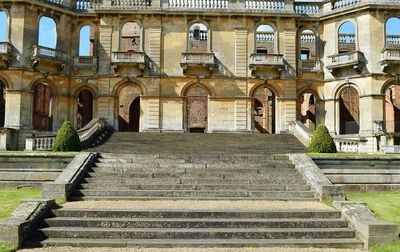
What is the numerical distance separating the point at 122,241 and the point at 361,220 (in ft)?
17.1

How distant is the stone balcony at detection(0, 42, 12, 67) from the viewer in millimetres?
25328

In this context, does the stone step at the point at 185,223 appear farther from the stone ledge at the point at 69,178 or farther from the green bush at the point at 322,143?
the green bush at the point at 322,143

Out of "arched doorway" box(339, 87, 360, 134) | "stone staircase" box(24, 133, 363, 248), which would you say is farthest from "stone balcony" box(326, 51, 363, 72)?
"stone staircase" box(24, 133, 363, 248)

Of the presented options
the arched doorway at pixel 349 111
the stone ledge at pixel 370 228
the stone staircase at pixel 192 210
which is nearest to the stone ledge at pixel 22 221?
the stone staircase at pixel 192 210

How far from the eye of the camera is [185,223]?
30.8ft

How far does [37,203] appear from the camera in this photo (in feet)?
31.7

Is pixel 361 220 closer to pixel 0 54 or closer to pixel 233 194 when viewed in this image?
pixel 233 194

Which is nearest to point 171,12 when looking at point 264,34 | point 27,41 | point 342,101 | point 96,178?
point 27,41

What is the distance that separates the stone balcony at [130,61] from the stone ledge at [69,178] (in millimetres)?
13853

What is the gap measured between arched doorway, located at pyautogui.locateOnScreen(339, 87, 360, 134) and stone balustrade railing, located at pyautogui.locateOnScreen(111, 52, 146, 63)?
1563cm

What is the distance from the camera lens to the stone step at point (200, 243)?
8.56 meters

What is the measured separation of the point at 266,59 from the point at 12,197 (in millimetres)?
19946

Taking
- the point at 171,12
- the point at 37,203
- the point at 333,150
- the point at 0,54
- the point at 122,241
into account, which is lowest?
the point at 122,241

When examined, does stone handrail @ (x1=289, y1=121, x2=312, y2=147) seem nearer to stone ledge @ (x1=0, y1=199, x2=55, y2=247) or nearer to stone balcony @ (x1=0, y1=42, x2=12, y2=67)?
stone ledge @ (x1=0, y1=199, x2=55, y2=247)
